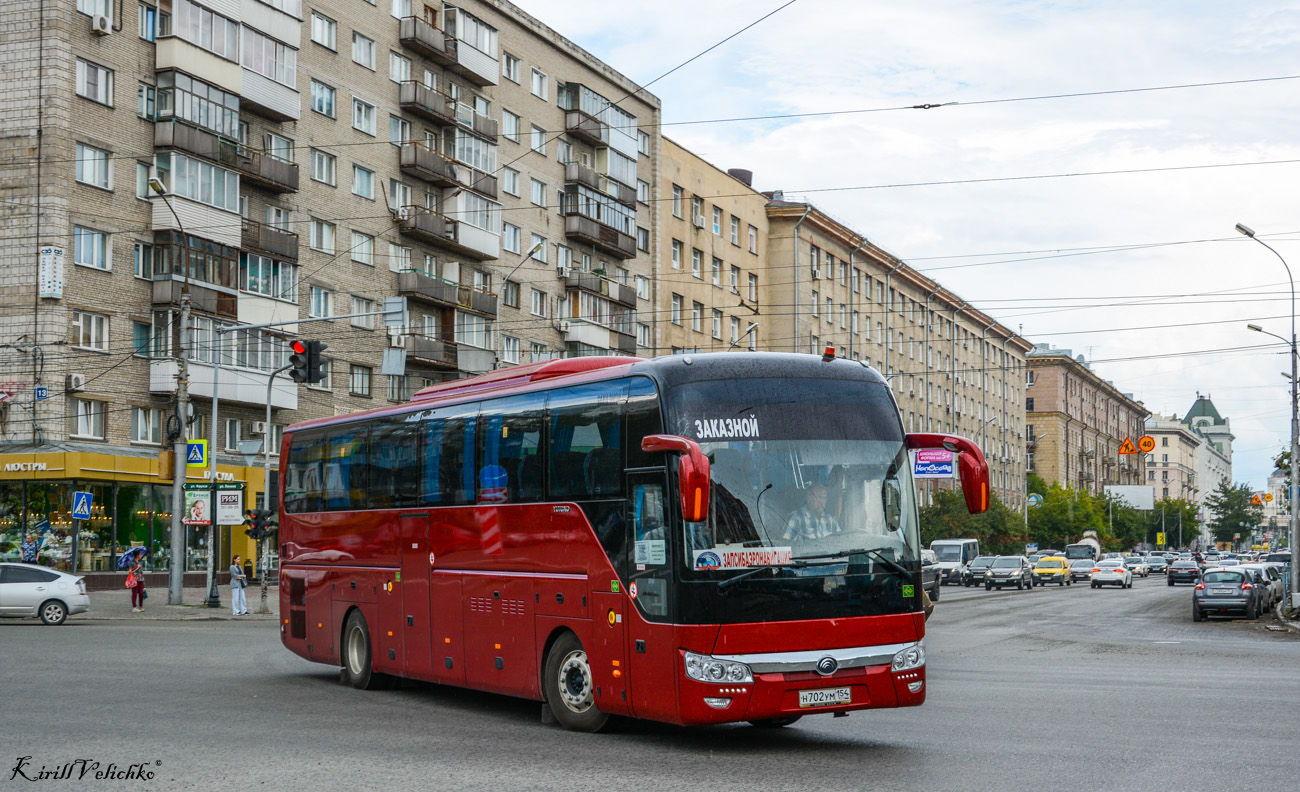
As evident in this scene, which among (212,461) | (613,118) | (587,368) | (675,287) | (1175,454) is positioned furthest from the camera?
(1175,454)

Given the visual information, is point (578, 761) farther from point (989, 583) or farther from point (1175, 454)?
point (1175, 454)

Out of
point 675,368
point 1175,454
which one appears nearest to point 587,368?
point 675,368

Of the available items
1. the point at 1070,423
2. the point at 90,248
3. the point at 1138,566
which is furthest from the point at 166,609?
the point at 1070,423

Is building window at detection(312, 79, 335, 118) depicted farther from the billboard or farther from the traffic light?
the billboard

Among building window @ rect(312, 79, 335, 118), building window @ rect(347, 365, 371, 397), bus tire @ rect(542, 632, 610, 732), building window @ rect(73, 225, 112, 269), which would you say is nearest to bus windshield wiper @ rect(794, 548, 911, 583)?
bus tire @ rect(542, 632, 610, 732)

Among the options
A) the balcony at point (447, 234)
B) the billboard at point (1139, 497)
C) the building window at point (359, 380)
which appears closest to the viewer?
the building window at point (359, 380)

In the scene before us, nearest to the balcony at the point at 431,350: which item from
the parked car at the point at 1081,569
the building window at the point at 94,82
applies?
the building window at the point at 94,82

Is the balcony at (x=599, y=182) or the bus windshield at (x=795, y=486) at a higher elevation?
the balcony at (x=599, y=182)

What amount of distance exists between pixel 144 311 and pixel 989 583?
3605cm

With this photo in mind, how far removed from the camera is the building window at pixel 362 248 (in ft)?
163

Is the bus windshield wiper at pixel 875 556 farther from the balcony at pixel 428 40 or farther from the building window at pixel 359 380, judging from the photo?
the balcony at pixel 428 40

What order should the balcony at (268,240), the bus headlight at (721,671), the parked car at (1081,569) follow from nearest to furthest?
1. the bus headlight at (721,671)
2. the balcony at (268,240)
3. the parked car at (1081,569)

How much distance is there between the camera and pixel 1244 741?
11.2m

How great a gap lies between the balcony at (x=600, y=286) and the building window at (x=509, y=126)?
636 centimetres
